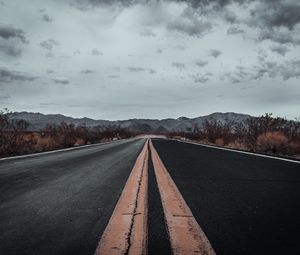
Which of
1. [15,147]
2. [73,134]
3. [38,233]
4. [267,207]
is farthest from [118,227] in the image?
[73,134]

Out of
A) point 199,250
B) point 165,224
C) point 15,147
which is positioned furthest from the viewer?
point 15,147

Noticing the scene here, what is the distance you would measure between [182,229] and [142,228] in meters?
0.37

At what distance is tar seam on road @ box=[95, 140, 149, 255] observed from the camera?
2.99 meters

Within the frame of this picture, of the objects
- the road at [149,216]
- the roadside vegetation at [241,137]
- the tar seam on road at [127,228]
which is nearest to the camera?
the tar seam on road at [127,228]

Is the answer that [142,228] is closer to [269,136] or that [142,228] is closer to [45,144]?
[269,136]

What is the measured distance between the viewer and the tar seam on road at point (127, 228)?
2988 mm

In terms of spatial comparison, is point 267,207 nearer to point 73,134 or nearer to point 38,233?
point 38,233

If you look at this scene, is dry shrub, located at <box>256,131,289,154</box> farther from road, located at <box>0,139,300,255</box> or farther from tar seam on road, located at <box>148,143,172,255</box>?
tar seam on road, located at <box>148,143,172,255</box>

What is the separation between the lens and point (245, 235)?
11.3ft

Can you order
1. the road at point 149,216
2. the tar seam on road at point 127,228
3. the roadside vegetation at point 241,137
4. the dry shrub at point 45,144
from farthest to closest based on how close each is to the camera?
the dry shrub at point 45,144, the roadside vegetation at point 241,137, the road at point 149,216, the tar seam on road at point 127,228

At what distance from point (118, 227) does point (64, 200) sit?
1.71m

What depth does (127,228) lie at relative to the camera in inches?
143

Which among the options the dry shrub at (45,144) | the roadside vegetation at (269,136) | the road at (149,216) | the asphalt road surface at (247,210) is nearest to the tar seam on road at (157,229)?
the road at (149,216)

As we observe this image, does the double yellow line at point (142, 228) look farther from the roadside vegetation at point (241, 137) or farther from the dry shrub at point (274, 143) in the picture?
the dry shrub at point (274, 143)
